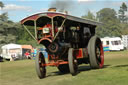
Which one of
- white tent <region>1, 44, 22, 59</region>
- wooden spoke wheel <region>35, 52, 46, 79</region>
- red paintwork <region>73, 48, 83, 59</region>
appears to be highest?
red paintwork <region>73, 48, 83, 59</region>

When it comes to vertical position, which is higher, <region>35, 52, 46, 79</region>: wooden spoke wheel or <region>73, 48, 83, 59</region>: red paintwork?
<region>73, 48, 83, 59</region>: red paintwork

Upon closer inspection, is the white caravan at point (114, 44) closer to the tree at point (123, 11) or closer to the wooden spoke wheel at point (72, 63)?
the wooden spoke wheel at point (72, 63)

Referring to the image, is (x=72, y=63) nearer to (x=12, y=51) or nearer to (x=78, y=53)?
(x=78, y=53)

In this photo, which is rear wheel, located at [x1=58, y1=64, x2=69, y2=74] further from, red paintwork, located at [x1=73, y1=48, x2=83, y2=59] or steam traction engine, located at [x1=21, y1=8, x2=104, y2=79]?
red paintwork, located at [x1=73, y1=48, x2=83, y2=59]

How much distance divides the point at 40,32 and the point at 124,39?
43.6 meters

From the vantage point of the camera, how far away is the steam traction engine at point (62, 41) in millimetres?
10859

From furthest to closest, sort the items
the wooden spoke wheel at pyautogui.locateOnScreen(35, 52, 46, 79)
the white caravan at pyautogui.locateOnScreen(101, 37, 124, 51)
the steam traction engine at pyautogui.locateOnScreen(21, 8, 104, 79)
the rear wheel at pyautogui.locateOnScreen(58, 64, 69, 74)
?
1. the white caravan at pyautogui.locateOnScreen(101, 37, 124, 51)
2. the rear wheel at pyautogui.locateOnScreen(58, 64, 69, 74)
3. the wooden spoke wheel at pyautogui.locateOnScreen(35, 52, 46, 79)
4. the steam traction engine at pyautogui.locateOnScreen(21, 8, 104, 79)

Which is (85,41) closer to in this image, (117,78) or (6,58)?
(117,78)

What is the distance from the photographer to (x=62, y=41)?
11.6 m

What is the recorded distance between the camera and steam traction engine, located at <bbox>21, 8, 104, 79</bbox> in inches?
428

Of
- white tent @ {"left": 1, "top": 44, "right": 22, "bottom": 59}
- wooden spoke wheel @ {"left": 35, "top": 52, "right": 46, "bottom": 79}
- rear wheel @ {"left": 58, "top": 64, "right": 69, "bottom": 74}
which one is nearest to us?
wooden spoke wheel @ {"left": 35, "top": 52, "right": 46, "bottom": 79}

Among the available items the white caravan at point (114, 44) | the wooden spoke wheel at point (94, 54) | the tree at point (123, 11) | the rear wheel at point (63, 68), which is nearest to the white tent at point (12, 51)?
the white caravan at point (114, 44)

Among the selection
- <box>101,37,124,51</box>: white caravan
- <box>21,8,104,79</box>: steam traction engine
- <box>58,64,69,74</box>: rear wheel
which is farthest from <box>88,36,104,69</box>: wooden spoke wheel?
<box>101,37,124,51</box>: white caravan

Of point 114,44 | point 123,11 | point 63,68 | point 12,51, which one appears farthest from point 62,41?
point 123,11
